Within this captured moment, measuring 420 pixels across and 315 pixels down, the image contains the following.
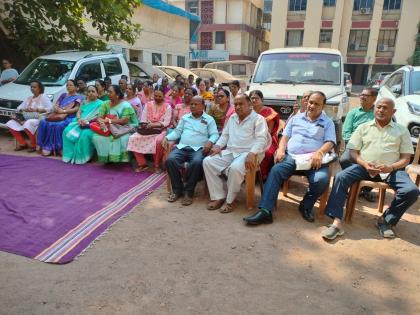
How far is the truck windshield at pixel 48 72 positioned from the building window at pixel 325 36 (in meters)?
26.3

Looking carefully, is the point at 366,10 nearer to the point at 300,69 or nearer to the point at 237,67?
the point at 237,67

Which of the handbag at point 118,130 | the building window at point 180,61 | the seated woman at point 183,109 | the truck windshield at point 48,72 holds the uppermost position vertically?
the building window at point 180,61

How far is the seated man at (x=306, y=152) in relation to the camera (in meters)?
3.63

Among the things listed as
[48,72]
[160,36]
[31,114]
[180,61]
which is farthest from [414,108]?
[180,61]

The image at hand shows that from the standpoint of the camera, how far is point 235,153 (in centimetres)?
414

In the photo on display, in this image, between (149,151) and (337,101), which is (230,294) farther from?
(337,101)

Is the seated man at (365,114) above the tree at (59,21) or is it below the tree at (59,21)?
below

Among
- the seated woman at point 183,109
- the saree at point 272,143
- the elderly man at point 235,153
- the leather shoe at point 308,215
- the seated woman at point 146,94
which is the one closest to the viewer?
the leather shoe at point 308,215

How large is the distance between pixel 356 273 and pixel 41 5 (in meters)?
9.25

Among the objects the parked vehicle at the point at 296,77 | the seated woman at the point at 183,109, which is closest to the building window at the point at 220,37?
the parked vehicle at the point at 296,77

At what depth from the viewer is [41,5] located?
862 cm

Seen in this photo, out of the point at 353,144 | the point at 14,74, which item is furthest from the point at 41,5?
the point at 353,144

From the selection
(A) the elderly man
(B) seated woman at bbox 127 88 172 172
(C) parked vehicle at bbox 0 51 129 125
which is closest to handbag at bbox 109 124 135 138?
(B) seated woman at bbox 127 88 172 172

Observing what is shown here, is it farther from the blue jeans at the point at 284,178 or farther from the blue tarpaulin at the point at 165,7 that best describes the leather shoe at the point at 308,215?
the blue tarpaulin at the point at 165,7
